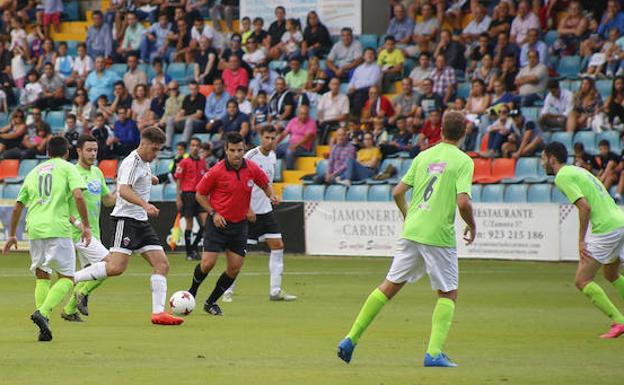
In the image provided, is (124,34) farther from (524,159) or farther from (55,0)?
(524,159)

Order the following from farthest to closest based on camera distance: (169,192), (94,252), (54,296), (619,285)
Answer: (169,192), (94,252), (619,285), (54,296)

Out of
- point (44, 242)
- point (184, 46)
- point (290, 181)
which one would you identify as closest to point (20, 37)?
point (184, 46)

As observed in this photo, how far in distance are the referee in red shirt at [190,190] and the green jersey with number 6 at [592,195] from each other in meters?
13.3

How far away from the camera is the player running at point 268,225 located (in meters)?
17.1

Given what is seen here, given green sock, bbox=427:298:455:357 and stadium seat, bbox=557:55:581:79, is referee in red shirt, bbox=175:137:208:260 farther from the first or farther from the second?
green sock, bbox=427:298:455:357

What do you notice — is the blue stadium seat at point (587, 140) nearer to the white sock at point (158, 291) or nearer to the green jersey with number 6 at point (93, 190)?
the green jersey with number 6 at point (93, 190)

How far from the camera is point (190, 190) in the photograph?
25.6m

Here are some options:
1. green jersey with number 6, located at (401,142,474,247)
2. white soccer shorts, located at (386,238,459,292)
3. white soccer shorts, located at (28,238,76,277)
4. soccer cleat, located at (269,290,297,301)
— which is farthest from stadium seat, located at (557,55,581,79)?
white soccer shorts, located at (386,238,459,292)

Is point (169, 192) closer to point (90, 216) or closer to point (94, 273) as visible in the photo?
point (90, 216)

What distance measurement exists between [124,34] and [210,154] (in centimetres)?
747

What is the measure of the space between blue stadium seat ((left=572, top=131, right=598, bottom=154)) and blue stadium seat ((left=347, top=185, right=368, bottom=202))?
4.18m

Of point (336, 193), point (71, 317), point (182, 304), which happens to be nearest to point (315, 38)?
point (336, 193)

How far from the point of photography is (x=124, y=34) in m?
34.0

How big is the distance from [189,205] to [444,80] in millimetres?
5962
